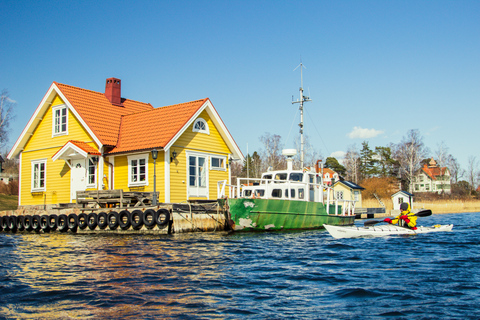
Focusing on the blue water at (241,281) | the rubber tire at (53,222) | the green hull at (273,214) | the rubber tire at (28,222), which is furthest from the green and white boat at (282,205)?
the rubber tire at (28,222)

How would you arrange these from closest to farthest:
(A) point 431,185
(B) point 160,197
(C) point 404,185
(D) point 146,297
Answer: (D) point 146,297, (B) point 160,197, (C) point 404,185, (A) point 431,185

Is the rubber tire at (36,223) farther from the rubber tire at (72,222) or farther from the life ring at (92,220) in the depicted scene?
the life ring at (92,220)

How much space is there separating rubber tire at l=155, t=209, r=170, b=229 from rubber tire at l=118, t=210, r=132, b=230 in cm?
137

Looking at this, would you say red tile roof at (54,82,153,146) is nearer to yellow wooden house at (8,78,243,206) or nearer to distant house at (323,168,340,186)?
yellow wooden house at (8,78,243,206)

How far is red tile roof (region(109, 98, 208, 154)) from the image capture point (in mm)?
22094

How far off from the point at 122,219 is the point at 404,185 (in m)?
65.6

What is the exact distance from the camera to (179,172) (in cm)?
2241

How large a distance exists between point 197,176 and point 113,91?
8.53 meters

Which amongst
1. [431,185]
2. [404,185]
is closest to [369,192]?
[404,185]

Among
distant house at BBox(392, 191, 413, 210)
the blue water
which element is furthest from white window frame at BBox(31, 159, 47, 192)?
distant house at BBox(392, 191, 413, 210)

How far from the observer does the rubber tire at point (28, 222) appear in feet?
73.6

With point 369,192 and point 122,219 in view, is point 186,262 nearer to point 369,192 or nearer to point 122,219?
point 122,219

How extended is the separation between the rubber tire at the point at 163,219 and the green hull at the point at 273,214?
98.9 inches

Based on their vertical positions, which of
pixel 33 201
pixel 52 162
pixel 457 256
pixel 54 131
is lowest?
pixel 457 256
